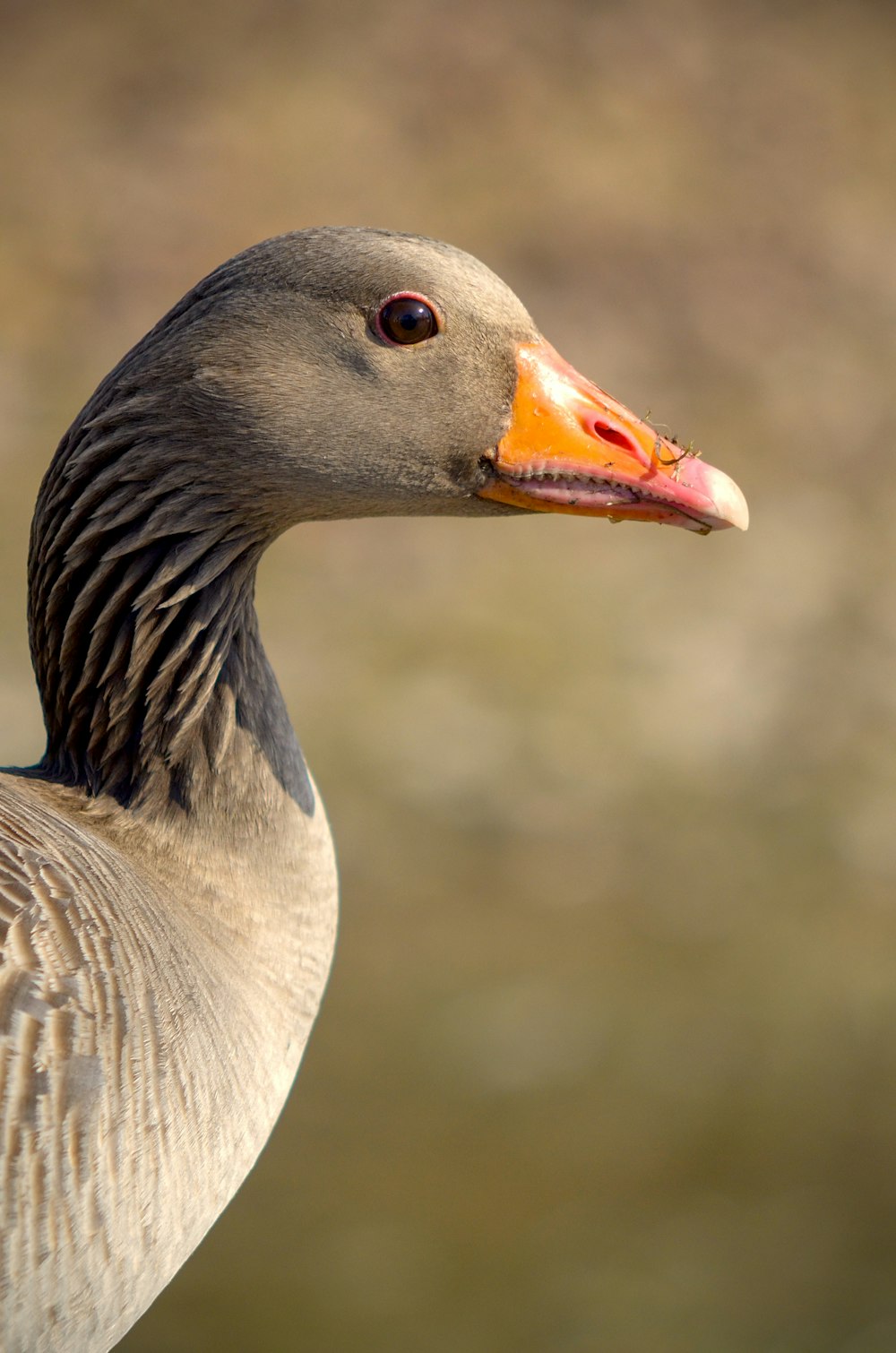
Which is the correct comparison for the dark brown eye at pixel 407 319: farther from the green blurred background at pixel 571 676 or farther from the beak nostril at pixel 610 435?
the green blurred background at pixel 571 676

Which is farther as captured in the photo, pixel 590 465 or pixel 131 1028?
pixel 590 465

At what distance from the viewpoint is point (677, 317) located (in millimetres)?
8578

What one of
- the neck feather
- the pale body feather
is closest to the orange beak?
the neck feather

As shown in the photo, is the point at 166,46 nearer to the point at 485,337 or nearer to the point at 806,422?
the point at 806,422

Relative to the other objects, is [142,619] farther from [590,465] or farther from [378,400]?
[590,465]

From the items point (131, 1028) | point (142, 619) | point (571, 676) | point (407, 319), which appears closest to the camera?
point (131, 1028)

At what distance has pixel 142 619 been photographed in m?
2.47

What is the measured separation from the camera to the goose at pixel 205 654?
83.5 inches

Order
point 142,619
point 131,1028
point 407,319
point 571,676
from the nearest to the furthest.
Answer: point 131,1028 → point 407,319 → point 142,619 → point 571,676

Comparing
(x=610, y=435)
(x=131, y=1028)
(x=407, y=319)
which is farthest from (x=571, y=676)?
(x=131, y=1028)

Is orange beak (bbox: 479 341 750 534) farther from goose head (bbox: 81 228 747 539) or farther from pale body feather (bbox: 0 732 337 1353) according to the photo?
pale body feather (bbox: 0 732 337 1353)

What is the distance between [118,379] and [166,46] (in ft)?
25.8

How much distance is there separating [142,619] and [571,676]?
16.2ft

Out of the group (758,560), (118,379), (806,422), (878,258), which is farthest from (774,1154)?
(878,258)
